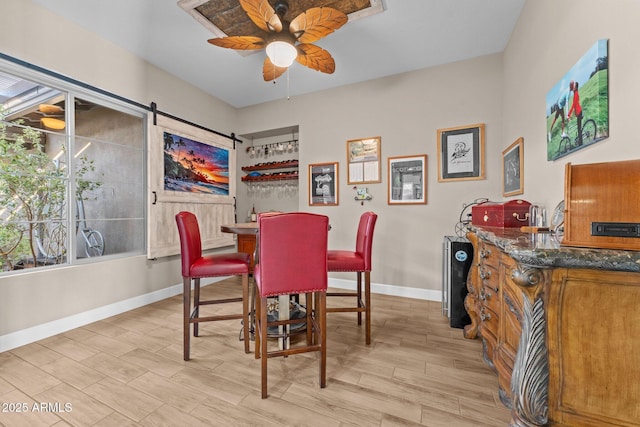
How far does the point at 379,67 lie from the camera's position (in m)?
3.19

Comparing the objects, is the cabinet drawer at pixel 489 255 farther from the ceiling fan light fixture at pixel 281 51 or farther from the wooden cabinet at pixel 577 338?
the ceiling fan light fixture at pixel 281 51

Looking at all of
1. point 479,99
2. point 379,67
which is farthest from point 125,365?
point 479,99

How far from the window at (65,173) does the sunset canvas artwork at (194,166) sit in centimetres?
30

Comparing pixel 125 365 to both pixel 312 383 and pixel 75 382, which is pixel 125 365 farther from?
pixel 312 383

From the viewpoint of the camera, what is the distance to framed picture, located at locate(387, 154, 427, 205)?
3238 mm

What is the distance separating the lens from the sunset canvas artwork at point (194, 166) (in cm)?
335

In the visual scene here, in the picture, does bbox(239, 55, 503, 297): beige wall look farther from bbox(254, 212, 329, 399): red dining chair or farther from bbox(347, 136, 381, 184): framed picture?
bbox(254, 212, 329, 399): red dining chair

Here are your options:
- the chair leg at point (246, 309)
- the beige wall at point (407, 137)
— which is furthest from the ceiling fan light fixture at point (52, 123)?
the beige wall at point (407, 137)

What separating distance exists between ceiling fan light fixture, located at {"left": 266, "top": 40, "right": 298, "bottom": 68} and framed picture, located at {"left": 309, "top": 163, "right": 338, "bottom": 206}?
1.75 metres

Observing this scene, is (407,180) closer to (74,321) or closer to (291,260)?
(291,260)

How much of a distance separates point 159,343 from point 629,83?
11.0 ft

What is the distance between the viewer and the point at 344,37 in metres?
2.63

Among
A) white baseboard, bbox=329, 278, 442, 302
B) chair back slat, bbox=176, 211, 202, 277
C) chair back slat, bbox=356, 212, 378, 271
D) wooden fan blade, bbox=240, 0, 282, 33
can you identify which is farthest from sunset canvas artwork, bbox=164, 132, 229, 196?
chair back slat, bbox=356, 212, 378, 271

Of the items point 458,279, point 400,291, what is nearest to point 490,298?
point 458,279
